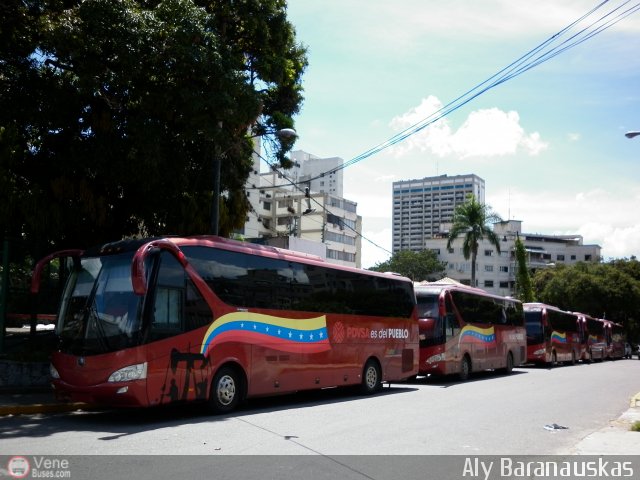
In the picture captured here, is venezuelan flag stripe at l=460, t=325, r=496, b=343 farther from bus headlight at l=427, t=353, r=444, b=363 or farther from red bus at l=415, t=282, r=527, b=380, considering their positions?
bus headlight at l=427, t=353, r=444, b=363

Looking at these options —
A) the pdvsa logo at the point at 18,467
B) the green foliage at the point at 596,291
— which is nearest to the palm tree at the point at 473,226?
the green foliage at the point at 596,291

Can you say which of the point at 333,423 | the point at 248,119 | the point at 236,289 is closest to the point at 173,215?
the point at 248,119

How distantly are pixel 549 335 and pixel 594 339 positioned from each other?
39.6ft

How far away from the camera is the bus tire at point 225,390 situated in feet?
38.8

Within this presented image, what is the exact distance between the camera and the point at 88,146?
14797 millimetres

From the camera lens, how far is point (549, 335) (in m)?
34.6

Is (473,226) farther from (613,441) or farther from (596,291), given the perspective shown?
(613,441)

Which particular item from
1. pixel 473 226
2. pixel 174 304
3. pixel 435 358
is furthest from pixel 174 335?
pixel 473 226

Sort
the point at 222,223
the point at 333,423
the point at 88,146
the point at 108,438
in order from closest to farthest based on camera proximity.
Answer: the point at 108,438 → the point at 333,423 → the point at 88,146 → the point at 222,223

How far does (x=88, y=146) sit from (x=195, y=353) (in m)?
6.30

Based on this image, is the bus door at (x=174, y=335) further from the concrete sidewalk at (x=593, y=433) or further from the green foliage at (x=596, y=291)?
the green foliage at (x=596, y=291)

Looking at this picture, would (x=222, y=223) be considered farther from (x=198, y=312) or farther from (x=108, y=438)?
(x=108, y=438)

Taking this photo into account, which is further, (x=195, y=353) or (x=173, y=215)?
(x=173, y=215)

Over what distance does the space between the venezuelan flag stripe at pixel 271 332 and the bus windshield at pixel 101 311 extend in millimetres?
1621
